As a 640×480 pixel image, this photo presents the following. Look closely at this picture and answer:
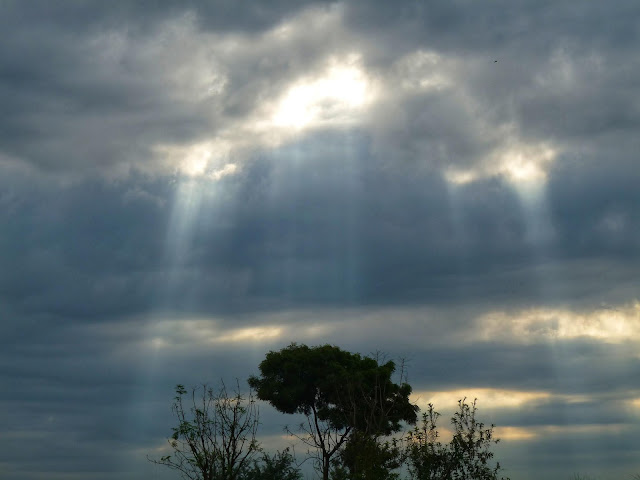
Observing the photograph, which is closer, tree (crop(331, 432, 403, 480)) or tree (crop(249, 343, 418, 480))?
tree (crop(331, 432, 403, 480))

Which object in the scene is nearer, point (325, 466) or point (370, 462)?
point (370, 462)

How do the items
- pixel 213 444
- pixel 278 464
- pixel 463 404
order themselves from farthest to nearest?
pixel 278 464 < pixel 463 404 < pixel 213 444

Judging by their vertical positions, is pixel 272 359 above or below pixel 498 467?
above

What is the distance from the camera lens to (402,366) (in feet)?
147

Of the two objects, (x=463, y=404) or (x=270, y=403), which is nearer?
(x=463, y=404)

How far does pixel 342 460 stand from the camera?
44.5 m

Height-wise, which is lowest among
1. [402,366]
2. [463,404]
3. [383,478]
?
[383,478]

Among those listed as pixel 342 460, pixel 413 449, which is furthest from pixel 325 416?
pixel 413 449

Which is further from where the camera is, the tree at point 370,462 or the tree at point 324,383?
the tree at point 324,383

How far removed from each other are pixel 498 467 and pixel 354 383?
62.6 feet

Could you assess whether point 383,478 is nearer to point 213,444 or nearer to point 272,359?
point 213,444

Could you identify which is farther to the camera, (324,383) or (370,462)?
(324,383)

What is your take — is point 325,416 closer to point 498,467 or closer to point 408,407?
point 408,407

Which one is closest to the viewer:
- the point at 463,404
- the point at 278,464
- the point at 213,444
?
the point at 213,444
